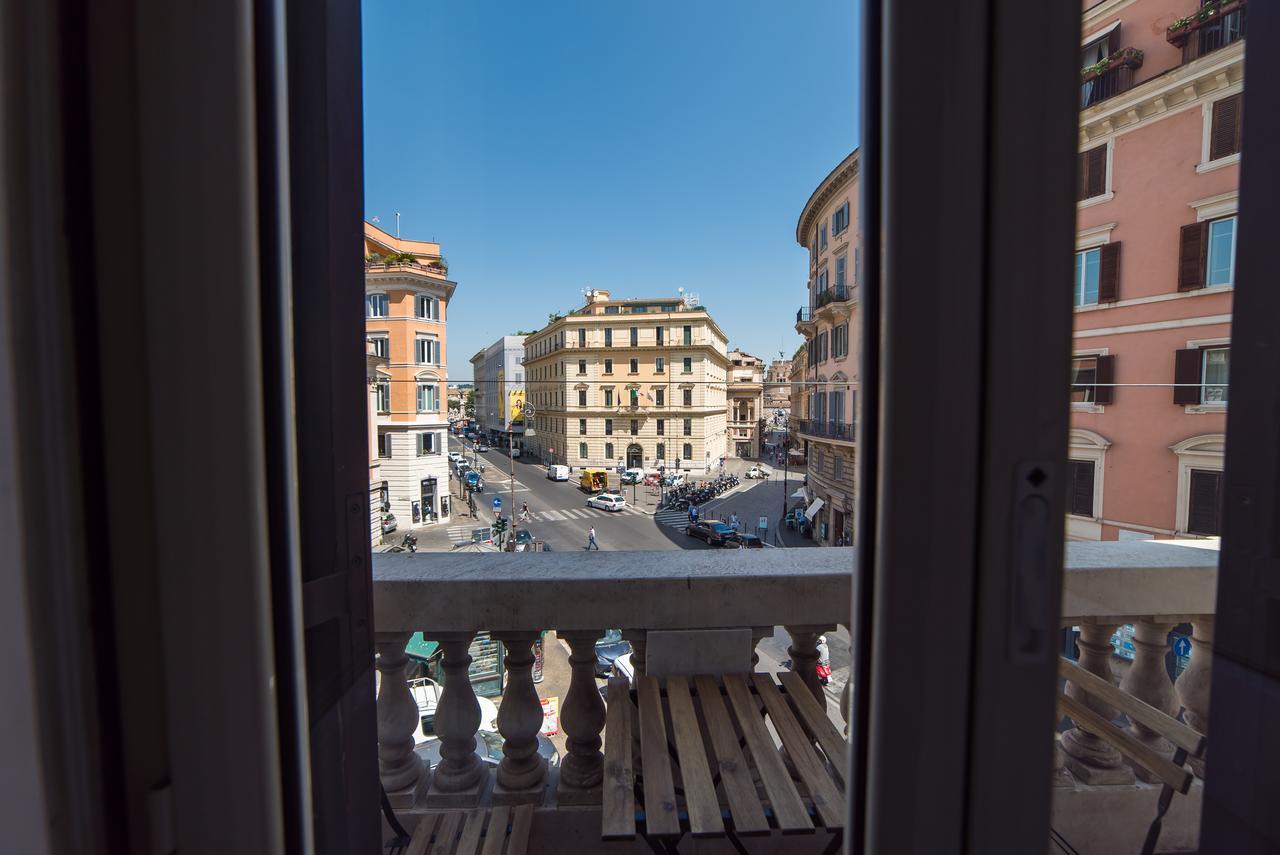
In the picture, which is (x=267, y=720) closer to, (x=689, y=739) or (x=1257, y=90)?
(x=689, y=739)

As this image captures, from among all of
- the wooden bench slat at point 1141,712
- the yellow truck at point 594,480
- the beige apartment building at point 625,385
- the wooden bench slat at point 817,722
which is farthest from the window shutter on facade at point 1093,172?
the yellow truck at point 594,480

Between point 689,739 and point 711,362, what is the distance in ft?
Answer: 35.3

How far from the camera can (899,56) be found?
59 cm

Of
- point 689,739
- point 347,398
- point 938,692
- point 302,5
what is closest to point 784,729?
point 689,739

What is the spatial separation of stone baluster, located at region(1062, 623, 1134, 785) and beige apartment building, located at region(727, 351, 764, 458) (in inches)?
622

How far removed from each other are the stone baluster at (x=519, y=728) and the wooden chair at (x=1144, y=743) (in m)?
1.45

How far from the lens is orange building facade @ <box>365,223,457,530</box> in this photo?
1.20 meters

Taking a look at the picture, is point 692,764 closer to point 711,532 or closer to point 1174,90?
point 1174,90

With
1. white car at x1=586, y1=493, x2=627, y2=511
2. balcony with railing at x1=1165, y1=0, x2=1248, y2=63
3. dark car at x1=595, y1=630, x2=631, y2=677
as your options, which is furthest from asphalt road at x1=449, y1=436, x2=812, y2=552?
balcony with railing at x1=1165, y1=0, x2=1248, y2=63

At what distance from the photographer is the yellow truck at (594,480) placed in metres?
7.24

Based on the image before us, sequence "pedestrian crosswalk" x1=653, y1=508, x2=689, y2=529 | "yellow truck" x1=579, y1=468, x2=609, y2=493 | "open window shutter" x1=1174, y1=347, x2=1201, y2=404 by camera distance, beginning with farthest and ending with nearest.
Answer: "pedestrian crosswalk" x1=653, y1=508, x2=689, y2=529 < "yellow truck" x1=579, y1=468, x2=609, y2=493 < "open window shutter" x1=1174, y1=347, x2=1201, y2=404

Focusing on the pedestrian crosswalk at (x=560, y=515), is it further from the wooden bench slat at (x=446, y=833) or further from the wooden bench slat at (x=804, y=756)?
the wooden bench slat at (x=804, y=756)

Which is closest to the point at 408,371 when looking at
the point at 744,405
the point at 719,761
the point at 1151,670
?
the point at 719,761

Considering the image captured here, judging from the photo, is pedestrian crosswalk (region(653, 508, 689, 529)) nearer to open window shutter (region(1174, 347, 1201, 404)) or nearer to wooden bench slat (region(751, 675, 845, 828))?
wooden bench slat (region(751, 675, 845, 828))
